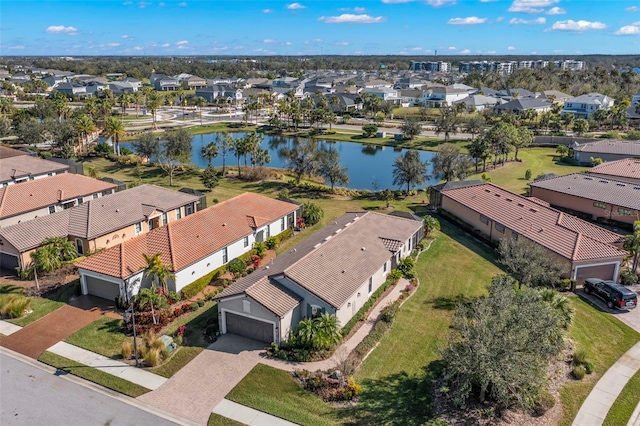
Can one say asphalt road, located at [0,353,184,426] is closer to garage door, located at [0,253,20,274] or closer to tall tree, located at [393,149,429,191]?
garage door, located at [0,253,20,274]

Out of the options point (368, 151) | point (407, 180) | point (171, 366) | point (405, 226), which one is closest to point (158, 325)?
point (171, 366)

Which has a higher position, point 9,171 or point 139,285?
point 9,171

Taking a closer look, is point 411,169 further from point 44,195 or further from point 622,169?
point 44,195

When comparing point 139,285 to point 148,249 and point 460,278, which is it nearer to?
point 148,249

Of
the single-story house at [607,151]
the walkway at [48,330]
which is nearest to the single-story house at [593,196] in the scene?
the single-story house at [607,151]

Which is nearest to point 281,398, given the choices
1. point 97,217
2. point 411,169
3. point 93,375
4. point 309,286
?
point 309,286

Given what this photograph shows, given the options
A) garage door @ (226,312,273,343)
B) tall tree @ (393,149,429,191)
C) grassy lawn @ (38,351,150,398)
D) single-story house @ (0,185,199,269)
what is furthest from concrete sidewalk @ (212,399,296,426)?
tall tree @ (393,149,429,191)

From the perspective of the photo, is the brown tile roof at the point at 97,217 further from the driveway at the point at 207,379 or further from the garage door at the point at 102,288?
the driveway at the point at 207,379
